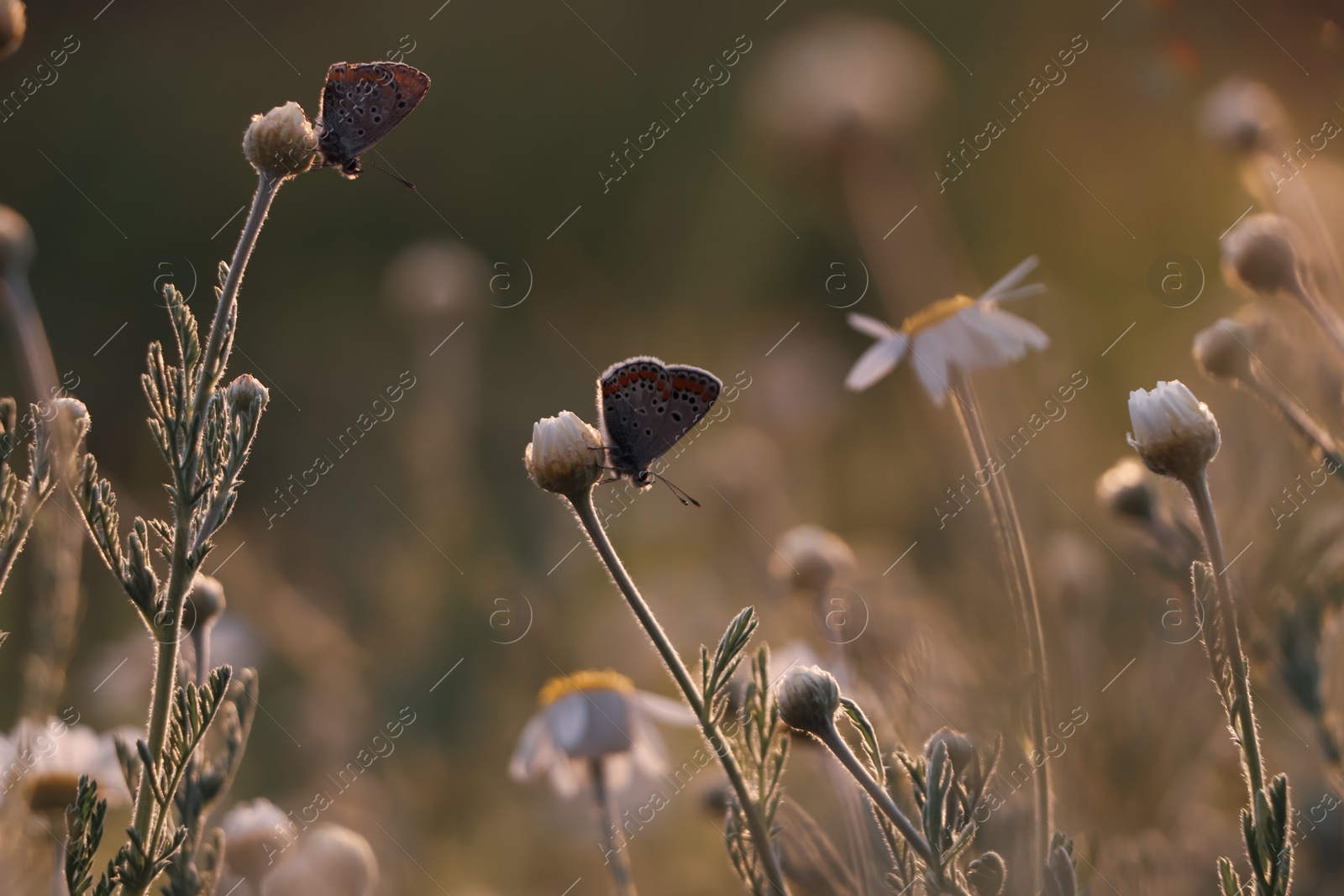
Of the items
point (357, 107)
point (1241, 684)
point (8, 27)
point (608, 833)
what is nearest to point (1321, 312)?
point (1241, 684)

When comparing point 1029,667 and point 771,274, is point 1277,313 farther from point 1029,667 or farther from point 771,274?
point 771,274

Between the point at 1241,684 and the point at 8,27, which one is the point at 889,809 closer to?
the point at 1241,684

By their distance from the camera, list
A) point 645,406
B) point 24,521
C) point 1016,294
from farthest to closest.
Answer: point 1016,294 → point 645,406 → point 24,521

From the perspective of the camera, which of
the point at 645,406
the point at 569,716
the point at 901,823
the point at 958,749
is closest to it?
the point at 901,823

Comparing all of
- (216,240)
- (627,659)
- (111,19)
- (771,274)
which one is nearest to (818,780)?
(627,659)

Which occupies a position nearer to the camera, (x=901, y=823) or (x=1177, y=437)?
(x=901, y=823)

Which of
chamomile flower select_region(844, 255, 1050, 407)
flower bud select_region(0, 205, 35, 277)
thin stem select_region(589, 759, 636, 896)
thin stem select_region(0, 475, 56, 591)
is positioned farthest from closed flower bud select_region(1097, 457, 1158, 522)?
flower bud select_region(0, 205, 35, 277)

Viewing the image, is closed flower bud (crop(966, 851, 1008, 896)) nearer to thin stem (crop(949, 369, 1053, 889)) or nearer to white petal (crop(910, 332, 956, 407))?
thin stem (crop(949, 369, 1053, 889))
